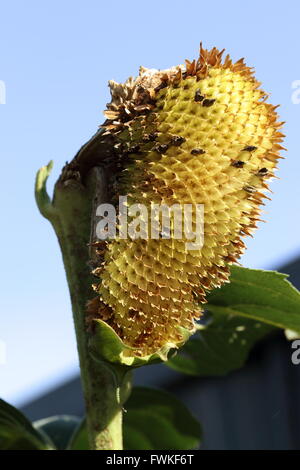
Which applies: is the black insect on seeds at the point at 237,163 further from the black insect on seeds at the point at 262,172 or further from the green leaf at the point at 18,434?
the green leaf at the point at 18,434

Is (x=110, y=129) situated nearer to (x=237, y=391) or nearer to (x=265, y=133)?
(x=265, y=133)

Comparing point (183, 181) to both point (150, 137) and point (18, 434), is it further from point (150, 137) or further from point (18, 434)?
point (18, 434)

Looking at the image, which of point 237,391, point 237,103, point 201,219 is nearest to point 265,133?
point 237,103

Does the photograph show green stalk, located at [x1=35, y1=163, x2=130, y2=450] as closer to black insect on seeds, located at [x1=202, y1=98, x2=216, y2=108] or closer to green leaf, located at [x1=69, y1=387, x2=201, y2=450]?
black insect on seeds, located at [x1=202, y1=98, x2=216, y2=108]

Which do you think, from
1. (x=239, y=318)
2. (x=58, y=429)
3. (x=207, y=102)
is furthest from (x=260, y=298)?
(x=58, y=429)
